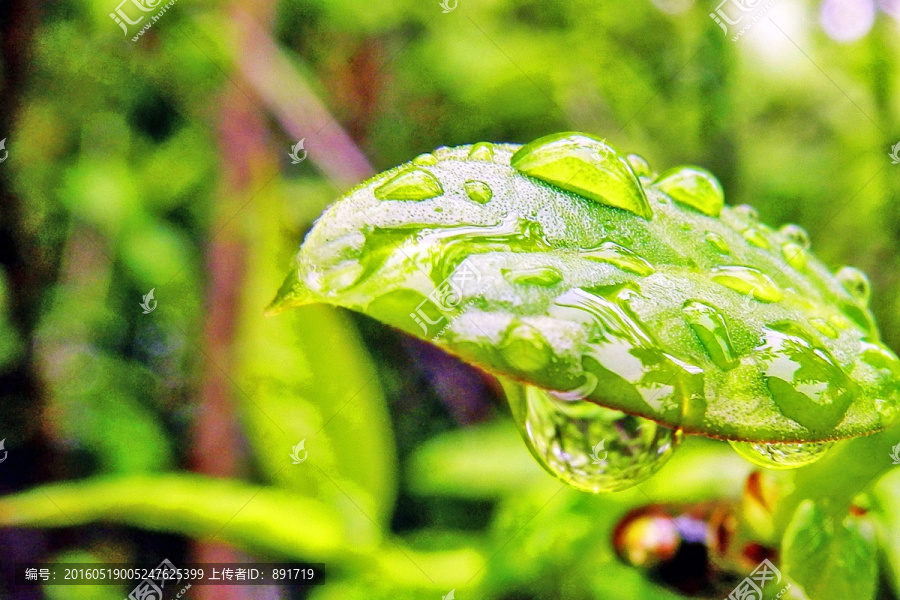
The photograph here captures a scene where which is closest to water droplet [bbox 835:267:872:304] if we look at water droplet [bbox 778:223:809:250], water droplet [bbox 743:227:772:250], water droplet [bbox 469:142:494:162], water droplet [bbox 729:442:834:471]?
water droplet [bbox 778:223:809:250]

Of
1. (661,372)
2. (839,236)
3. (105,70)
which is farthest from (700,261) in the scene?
(105,70)

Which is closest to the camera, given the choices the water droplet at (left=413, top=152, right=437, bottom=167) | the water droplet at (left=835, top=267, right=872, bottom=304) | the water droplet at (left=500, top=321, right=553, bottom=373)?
the water droplet at (left=500, top=321, right=553, bottom=373)

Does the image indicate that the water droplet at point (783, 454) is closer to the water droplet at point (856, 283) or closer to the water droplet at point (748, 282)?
the water droplet at point (748, 282)

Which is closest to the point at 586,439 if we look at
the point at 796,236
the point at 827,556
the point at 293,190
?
the point at 827,556

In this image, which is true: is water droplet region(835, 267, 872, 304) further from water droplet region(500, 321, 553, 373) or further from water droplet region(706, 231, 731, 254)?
water droplet region(500, 321, 553, 373)

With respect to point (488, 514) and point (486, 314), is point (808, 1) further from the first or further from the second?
point (486, 314)
